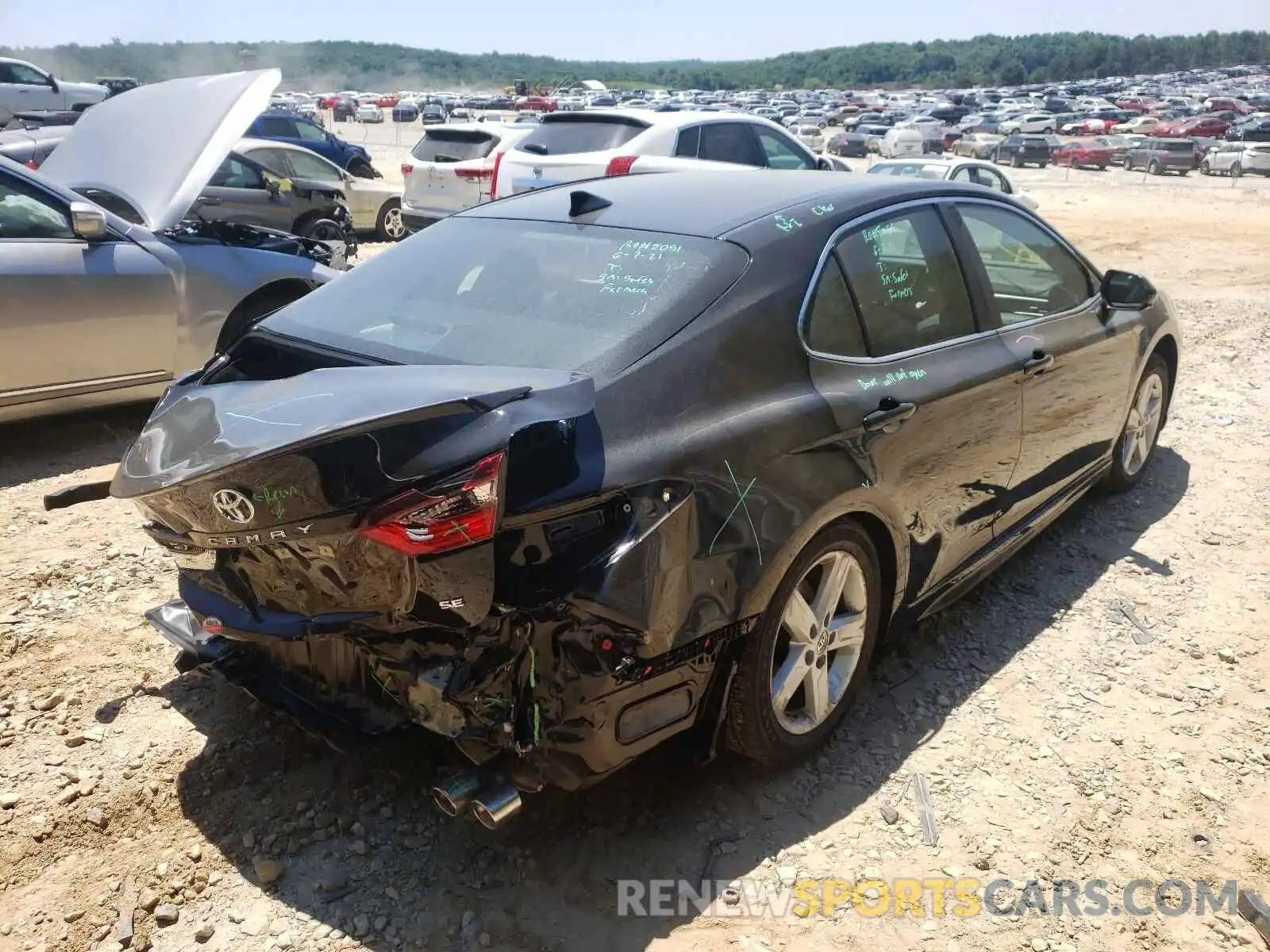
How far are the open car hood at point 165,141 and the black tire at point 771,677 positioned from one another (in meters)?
4.04

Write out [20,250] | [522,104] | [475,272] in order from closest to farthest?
[475,272] → [20,250] → [522,104]

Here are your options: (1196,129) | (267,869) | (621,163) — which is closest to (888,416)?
(267,869)

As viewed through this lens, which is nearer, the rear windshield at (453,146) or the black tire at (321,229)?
the black tire at (321,229)

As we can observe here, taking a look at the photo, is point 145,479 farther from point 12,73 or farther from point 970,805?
point 12,73

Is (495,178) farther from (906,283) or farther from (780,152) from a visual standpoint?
(906,283)

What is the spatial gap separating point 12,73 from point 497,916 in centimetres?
2820

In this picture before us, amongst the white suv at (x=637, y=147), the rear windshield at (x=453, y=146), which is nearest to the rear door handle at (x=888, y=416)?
the white suv at (x=637, y=147)

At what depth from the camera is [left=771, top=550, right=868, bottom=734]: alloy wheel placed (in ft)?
9.21

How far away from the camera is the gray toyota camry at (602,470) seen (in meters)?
2.13

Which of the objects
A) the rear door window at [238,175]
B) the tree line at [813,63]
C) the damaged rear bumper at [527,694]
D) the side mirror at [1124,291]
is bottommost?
the damaged rear bumper at [527,694]

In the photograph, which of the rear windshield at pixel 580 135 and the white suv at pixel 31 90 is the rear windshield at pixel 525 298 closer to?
the rear windshield at pixel 580 135

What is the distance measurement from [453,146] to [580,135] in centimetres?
323

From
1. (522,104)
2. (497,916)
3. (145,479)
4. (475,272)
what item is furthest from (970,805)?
Result: (522,104)

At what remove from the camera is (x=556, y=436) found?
2.24 metres
